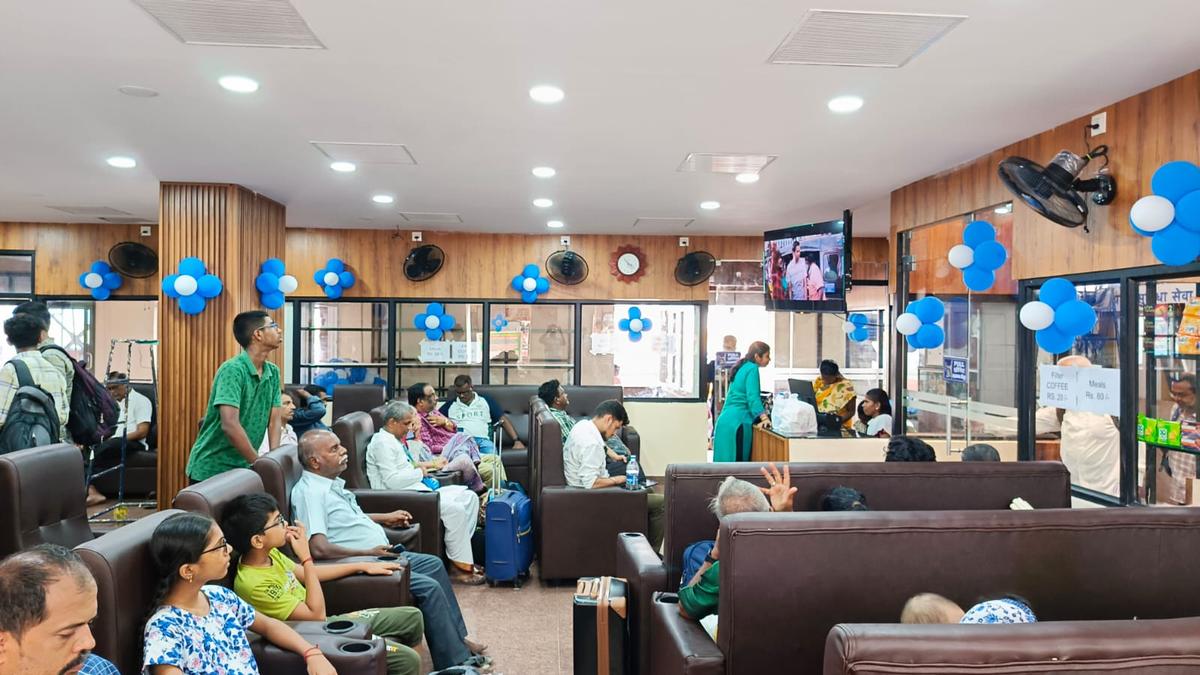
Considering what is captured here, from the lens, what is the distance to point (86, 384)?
4695mm

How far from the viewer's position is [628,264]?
9.38 m

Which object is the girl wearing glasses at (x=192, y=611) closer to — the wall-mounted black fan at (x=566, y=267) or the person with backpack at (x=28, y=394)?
the person with backpack at (x=28, y=394)

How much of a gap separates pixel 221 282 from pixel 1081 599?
5841mm

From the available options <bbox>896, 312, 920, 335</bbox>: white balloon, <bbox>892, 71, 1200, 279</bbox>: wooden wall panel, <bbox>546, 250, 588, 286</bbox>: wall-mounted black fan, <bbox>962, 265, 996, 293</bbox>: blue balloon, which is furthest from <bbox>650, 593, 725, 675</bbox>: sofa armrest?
<bbox>546, 250, 588, 286</bbox>: wall-mounted black fan

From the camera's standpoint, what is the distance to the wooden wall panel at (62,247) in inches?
356

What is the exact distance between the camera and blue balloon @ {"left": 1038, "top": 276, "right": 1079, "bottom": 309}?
13.1 ft

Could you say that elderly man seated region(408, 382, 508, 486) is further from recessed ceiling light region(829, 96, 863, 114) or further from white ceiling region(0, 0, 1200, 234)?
recessed ceiling light region(829, 96, 863, 114)

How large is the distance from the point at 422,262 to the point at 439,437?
327 cm

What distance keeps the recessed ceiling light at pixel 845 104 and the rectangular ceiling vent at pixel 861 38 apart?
19.5 inches

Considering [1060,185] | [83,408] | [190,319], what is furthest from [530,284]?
[1060,185]

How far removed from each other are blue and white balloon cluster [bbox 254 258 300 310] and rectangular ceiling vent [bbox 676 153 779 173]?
3.40 meters

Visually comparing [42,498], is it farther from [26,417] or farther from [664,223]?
[664,223]

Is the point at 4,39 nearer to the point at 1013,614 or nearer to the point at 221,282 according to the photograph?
the point at 221,282

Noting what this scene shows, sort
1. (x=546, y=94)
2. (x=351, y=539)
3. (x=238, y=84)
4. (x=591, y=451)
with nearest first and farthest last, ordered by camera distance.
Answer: (x=351, y=539)
(x=238, y=84)
(x=546, y=94)
(x=591, y=451)
